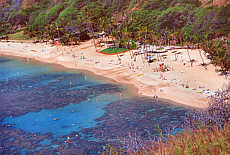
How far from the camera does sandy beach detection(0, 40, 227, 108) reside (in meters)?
38.8

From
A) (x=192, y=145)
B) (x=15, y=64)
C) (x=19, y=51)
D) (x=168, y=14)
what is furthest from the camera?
(x=19, y=51)

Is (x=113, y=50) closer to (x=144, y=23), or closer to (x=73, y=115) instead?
(x=144, y=23)

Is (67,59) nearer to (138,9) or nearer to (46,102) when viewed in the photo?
(46,102)

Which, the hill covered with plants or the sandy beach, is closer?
the sandy beach

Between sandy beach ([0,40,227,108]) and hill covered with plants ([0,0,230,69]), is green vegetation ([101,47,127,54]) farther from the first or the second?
sandy beach ([0,40,227,108])

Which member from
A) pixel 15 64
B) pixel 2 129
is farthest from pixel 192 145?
pixel 15 64

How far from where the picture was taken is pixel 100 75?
56188 mm

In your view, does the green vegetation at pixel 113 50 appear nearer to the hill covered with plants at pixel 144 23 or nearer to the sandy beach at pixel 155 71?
the hill covered with plants at pixel 144 23

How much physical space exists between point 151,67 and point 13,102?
93.8ft

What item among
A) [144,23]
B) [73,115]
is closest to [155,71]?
[73,115]

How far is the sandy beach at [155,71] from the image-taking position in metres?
38.8

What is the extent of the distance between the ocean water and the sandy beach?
3114 millimetres

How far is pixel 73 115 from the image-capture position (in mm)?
36062

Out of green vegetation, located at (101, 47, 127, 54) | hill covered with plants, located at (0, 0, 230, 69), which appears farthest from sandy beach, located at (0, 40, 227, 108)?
hill covered with plants, located at (0, 0, 230, 69)
